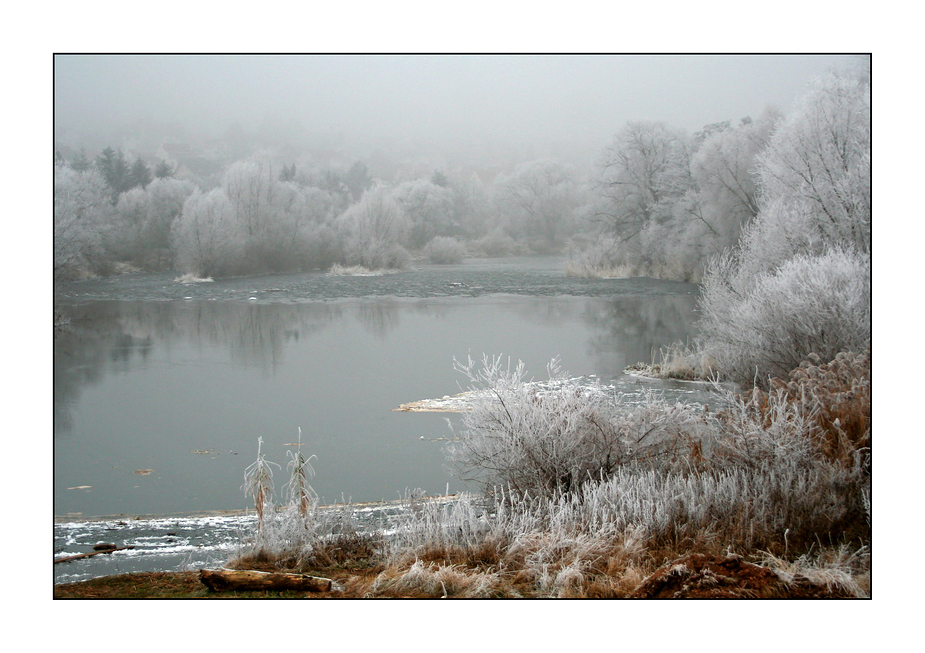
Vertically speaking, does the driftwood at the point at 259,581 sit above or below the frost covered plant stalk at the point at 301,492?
below

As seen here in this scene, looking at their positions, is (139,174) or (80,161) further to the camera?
(139,174)

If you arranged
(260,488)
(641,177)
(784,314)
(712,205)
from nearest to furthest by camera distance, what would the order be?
1. (260,488)
2. (784,314)
3. (641,177)
4. (712,205)

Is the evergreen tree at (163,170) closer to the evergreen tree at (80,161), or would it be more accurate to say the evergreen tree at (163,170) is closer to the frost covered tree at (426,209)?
the evergreen tree at (80,161)

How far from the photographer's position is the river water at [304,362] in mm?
4492

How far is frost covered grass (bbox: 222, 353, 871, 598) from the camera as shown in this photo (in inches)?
135

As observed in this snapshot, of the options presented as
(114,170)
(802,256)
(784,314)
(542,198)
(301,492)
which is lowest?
(301,492)

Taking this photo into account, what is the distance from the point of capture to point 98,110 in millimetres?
4594

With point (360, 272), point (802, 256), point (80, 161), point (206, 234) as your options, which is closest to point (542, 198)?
point (360, 272)

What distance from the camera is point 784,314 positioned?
197 inches

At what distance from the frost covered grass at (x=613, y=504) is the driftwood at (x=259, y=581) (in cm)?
13

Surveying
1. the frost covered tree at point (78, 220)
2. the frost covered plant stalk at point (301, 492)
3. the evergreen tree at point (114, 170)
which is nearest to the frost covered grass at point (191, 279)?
the frost covered tree at point (78, 220)

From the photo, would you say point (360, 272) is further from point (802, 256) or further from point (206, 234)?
point (802, 256)

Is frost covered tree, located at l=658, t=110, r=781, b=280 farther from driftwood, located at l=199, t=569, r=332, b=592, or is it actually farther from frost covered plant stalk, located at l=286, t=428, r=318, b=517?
driftwood, located at l=199, t=569, r=332, b=592

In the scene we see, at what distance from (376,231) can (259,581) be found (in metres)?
2.67
